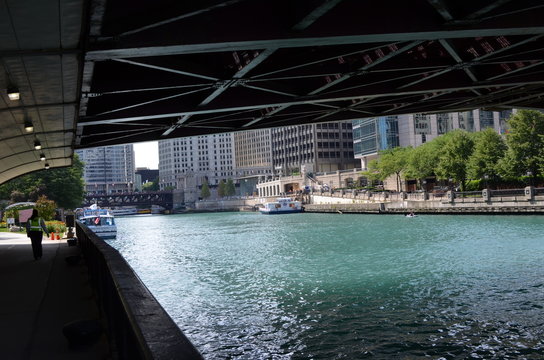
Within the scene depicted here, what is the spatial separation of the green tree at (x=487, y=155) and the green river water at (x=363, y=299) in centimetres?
4262

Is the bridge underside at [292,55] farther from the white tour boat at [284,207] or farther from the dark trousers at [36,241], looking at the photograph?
the white tour boat at [284,207]

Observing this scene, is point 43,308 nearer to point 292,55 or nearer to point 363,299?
point 292,55

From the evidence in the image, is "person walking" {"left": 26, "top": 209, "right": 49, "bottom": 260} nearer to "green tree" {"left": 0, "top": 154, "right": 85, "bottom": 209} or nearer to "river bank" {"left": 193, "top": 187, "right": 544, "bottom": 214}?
"river bank" {"left": 193, "top": 187, "right": 544, "bottom": 214}

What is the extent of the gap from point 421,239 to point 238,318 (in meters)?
31.3

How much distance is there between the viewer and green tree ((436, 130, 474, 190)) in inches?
3590

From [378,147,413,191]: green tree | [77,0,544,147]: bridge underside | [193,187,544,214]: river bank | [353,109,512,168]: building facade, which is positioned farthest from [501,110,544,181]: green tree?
[353,109,512,168]: building facade

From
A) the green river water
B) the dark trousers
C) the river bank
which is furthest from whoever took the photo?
the river bank

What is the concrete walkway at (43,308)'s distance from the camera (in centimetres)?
820

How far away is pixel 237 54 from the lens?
16000 millimetres

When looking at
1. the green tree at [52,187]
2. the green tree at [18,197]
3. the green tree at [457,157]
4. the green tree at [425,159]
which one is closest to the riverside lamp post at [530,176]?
the green tree at [457,157]

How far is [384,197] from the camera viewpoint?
105 metres

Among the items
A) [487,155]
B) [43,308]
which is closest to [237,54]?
[43,308]

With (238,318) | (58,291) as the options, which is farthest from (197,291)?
(58,291)

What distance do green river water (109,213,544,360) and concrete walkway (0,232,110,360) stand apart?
4407 millimetres
